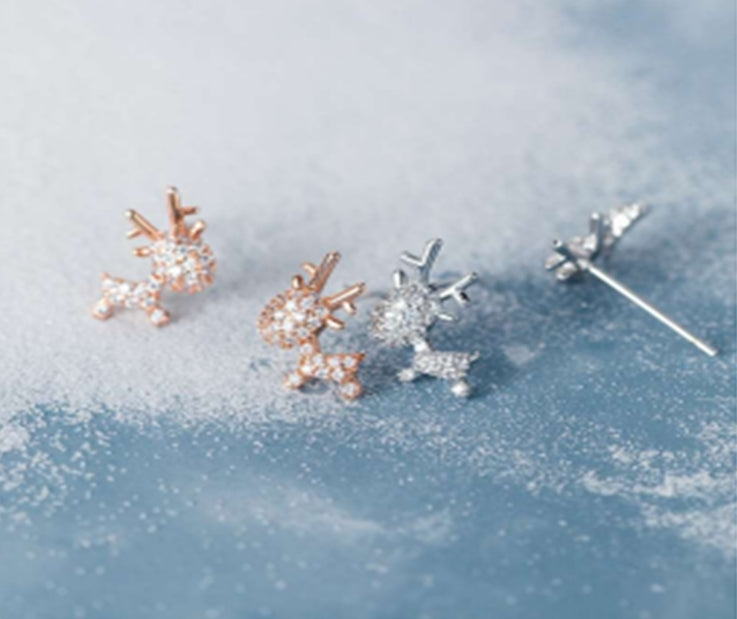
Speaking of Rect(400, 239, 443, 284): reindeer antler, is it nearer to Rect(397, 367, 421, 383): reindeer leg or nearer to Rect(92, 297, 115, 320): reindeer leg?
Rect(397, 367, 421, 383): reindeer leg

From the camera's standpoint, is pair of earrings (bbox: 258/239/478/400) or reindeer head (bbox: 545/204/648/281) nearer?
pair of earrings (bbox: 258/239/478/400)

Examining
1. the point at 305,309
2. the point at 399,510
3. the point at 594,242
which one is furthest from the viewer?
the point at 594,242

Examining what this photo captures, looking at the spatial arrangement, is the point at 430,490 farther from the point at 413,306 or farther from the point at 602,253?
the point at 602,253

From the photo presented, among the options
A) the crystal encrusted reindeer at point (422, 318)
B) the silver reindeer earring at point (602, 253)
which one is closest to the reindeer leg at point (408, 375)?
the crystal encrusted reindeer at point (422, 318)

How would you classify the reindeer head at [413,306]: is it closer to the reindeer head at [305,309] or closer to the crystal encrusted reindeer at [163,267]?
the reindeer head at [305,309]

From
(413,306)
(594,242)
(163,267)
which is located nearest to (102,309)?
(163,267)

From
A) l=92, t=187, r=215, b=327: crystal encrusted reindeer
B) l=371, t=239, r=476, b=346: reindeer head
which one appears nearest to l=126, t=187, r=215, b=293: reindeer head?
l=92, t=187, r=215, b=327: crystal encrusted reindeer
